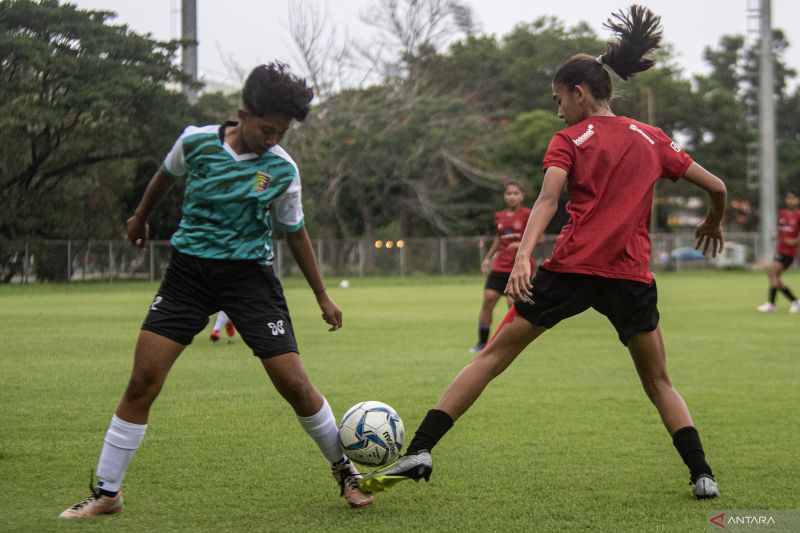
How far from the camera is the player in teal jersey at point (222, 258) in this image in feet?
15.6

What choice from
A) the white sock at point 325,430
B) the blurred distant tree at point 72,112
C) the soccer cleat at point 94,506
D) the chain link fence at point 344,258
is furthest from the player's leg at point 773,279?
the soccer cleat at point 94,506

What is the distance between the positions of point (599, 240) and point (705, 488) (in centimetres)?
131

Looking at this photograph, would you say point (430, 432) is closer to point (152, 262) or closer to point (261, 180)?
point (261, 180)

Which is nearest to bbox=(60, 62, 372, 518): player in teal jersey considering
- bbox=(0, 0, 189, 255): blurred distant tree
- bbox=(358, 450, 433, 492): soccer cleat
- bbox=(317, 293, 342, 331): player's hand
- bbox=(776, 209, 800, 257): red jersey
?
bbox=(317, 293, 342, 331): player's hand

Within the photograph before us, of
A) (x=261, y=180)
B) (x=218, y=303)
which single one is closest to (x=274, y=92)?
(x=261, y=180)

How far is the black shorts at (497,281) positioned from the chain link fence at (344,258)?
18.2 metres

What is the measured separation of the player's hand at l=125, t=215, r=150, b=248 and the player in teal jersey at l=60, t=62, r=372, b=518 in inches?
3.1

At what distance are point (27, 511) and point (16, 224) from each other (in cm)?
2208

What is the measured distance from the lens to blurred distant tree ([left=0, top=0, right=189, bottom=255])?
1183cm

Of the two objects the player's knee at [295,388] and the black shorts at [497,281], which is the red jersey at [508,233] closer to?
the black shorts at [497,281]

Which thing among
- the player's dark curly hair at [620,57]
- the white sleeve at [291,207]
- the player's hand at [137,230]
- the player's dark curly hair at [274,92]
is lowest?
the player's hand at [137,230]

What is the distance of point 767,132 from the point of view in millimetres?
47500

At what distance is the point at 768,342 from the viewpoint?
45.8 ft

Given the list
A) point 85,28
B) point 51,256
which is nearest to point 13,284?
point 51,256
